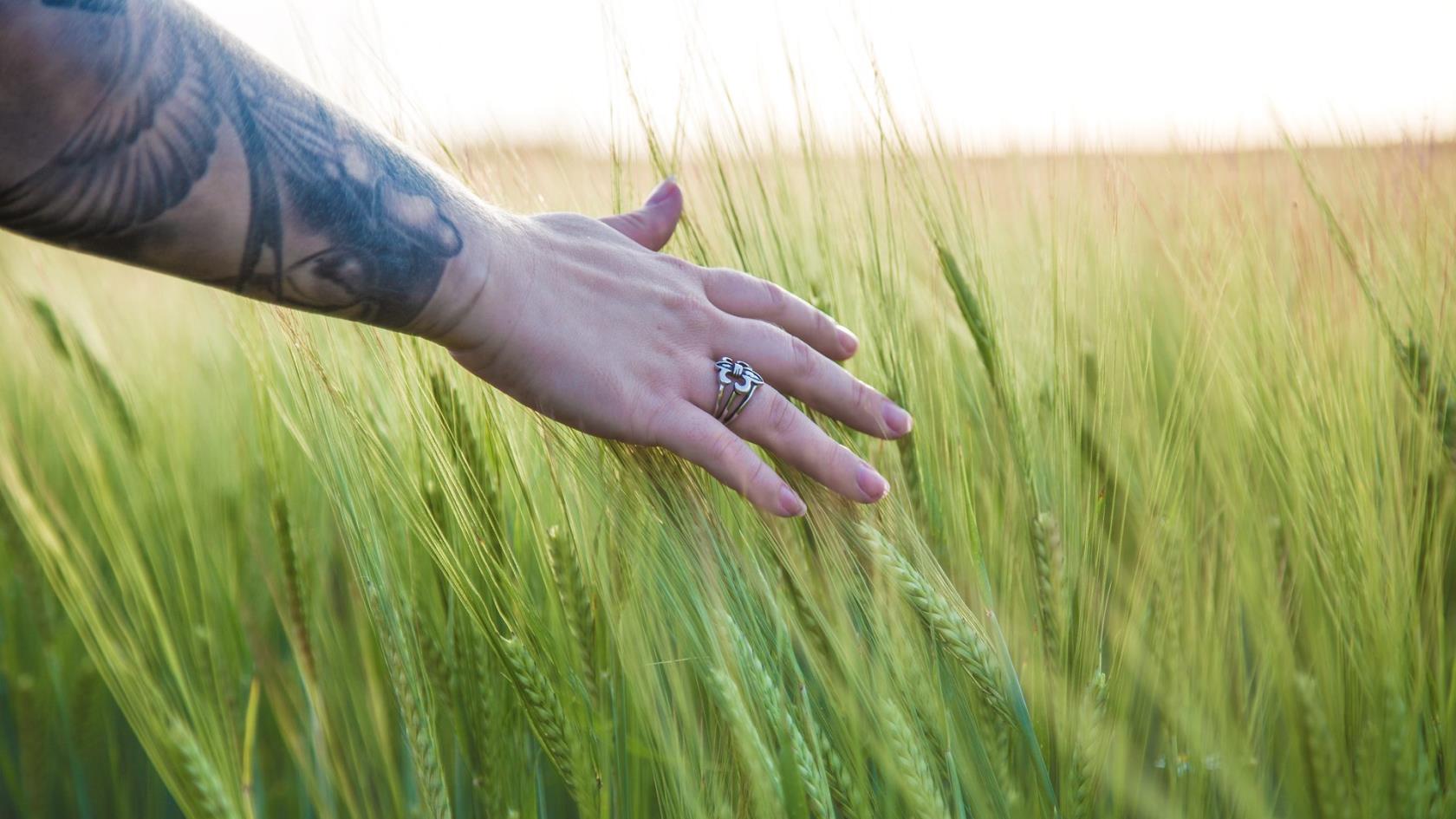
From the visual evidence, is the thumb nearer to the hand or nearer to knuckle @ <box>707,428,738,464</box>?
the hand

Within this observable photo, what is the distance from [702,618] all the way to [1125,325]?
2.05 ft

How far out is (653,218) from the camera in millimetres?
1095

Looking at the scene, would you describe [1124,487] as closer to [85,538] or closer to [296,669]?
[296,669]

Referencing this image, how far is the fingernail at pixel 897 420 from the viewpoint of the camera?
0.97 meters

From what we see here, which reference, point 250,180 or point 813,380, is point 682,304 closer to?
point 813,380

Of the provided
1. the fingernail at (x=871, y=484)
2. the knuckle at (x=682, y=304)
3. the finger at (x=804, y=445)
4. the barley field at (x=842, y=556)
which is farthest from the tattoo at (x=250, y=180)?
the fingernail at (x=871, y=484)

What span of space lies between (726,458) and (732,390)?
10 cm

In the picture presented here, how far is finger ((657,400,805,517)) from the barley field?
4cm

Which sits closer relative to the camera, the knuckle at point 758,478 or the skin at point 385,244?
the skin at point 385,244

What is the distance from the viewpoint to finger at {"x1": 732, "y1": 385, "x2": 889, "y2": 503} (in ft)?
3.02

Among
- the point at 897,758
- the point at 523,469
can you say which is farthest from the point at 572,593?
the point at 897,758

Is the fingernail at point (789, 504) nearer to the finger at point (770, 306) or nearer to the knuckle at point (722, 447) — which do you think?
the knuckle at point (722, 447)

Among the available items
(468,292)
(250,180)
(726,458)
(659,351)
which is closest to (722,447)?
(726,458)

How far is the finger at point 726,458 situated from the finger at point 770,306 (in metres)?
0.17
